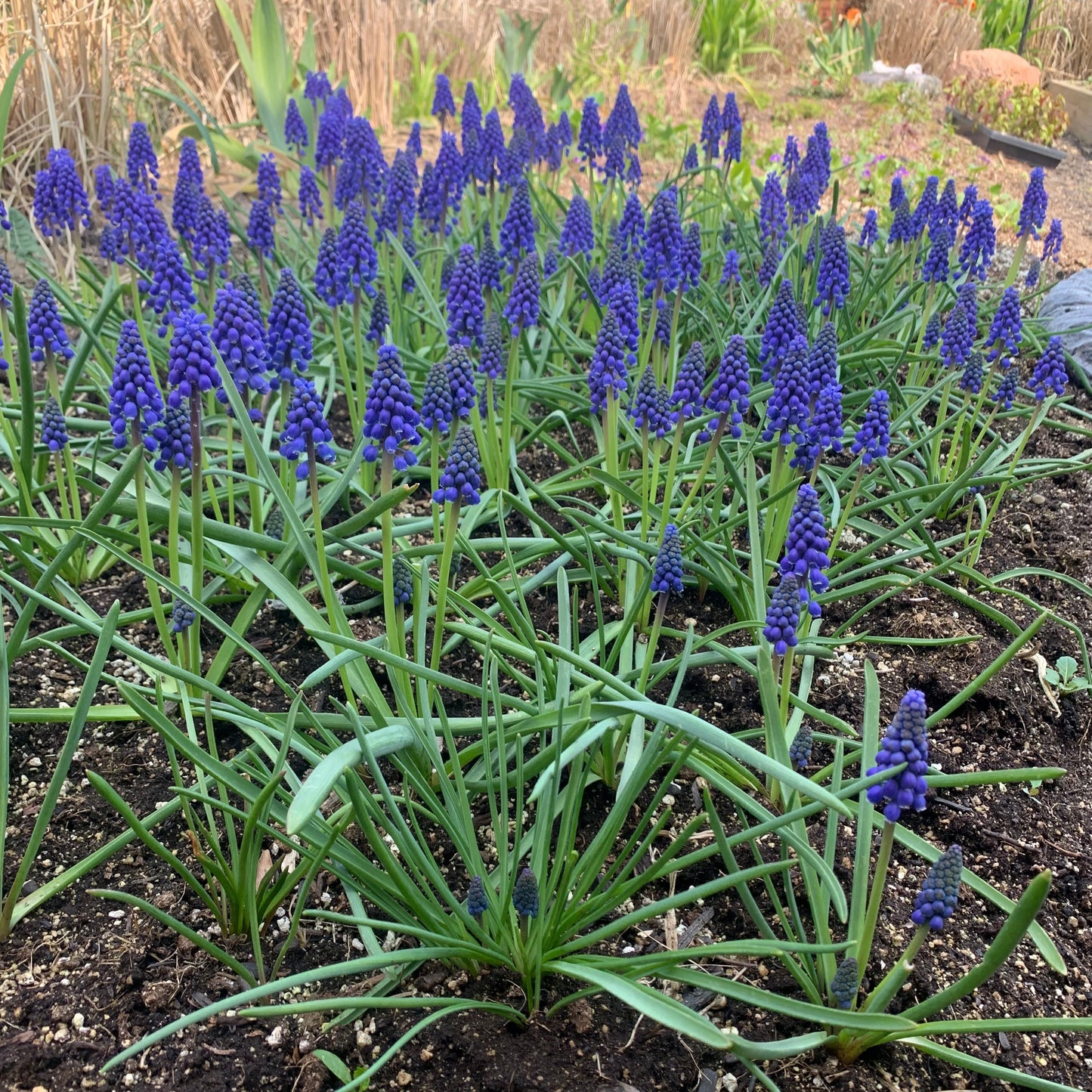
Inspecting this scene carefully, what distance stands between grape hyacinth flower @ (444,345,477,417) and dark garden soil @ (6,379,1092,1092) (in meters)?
0.97

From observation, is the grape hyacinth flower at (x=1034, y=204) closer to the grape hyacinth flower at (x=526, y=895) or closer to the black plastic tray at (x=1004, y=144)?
the grape hyacinth flower at (x=526, y=895)

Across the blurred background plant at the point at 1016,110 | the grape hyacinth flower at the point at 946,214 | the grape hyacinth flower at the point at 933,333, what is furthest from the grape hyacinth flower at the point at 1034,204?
the blurred background plant at the point at 1016,110

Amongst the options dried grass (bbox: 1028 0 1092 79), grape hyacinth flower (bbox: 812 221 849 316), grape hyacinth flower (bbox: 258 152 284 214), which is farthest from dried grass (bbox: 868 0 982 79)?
grape hyacinth flower (bbox: 258 152 284 214)

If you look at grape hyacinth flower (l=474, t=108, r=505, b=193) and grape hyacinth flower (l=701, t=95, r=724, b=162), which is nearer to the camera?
grape hyacinth flower (l=474, t=108, r=505, b=193)

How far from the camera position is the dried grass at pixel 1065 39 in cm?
1457

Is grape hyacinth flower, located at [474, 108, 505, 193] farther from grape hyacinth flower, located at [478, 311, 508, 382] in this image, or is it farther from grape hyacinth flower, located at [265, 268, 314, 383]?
grape hyacinth flower, located at [265, 268, 314, 383]

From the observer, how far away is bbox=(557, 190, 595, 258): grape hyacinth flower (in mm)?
5234

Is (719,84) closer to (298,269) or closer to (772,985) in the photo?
(298,269)

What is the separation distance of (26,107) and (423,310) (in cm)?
359

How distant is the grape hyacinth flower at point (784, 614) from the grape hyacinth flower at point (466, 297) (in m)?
1.80

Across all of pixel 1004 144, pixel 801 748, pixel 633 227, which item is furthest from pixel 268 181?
pixel 1004 144

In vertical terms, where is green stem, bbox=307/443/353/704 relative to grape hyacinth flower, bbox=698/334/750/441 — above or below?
below

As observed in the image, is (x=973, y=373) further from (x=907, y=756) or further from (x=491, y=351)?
(x=907, y=756)

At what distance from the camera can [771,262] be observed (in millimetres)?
5375
